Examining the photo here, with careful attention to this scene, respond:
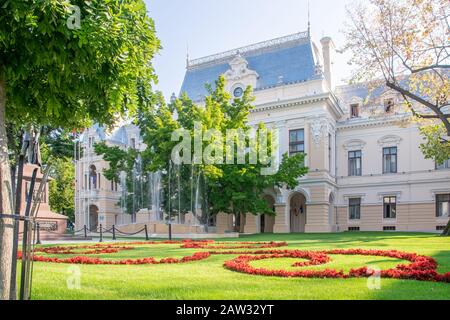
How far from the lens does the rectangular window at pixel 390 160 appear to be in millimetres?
37756

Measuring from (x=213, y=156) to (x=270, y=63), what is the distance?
1922cm

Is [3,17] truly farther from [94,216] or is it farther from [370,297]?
[94,216]

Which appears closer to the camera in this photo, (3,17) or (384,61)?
(3,17)

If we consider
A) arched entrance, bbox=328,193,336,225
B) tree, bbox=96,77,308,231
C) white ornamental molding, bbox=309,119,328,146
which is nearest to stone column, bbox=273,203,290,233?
arched entrance, bbox=328,193,336,225

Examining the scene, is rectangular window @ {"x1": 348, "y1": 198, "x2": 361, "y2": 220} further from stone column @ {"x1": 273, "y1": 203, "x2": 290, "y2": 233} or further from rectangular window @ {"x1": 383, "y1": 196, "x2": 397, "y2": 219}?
stone column @ {"x1": 273, "y1": 203, "x2": 290, "y2": 233}

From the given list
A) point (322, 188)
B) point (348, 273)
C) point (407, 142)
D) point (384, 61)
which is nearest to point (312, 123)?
point (322, 188)

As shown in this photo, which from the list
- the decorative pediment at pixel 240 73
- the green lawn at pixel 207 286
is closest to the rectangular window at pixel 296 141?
the decorative pediment at pixel 240 73

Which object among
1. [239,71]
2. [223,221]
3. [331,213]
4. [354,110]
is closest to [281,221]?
[331,213]

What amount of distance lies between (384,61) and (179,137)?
38.8 ft

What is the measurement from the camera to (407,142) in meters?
37.1

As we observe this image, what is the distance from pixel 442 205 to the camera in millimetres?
35562

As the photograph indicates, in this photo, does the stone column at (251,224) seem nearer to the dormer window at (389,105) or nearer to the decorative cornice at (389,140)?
the decorative cornice at (389,140)

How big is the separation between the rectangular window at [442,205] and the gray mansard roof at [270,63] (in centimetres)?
1443
